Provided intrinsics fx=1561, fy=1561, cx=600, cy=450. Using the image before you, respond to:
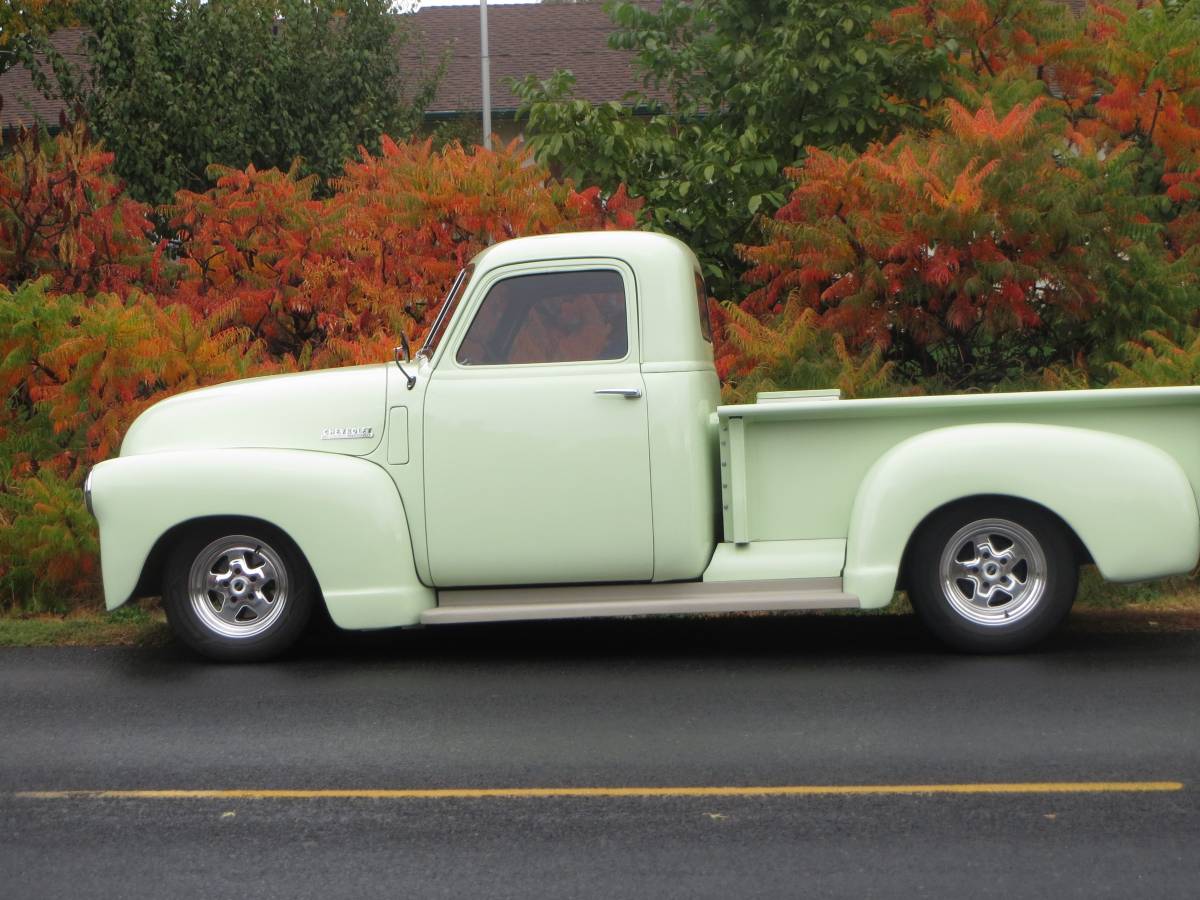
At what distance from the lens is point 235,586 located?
8.05m

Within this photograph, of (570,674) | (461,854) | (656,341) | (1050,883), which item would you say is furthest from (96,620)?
(1050,883)

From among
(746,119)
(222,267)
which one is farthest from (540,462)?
(746,119)

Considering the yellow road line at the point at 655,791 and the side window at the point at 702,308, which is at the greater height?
the side window at the point at 702,308

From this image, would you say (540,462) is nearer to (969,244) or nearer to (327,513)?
(327,513)

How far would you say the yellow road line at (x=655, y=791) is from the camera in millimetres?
5648

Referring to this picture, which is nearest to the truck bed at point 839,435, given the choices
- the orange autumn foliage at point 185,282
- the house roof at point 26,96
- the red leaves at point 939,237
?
the red leaves at point 939,237

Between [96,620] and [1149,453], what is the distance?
6.18 metres

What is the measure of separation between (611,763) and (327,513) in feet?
7.76

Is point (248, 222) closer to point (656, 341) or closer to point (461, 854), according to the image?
point (656, 341)

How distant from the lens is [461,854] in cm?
512

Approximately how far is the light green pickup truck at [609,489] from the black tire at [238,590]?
1 cm

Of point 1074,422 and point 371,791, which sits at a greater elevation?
point 1074,422

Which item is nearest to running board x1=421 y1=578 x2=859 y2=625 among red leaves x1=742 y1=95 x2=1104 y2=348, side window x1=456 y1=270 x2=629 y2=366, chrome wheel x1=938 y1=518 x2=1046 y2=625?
chrome wheel x1=938 y1=518 x2=1046 y2=625

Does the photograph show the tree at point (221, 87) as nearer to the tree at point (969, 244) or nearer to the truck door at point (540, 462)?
the tree at point (969, 244)
